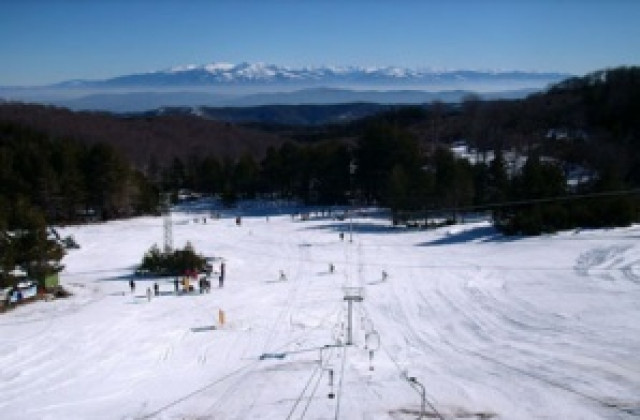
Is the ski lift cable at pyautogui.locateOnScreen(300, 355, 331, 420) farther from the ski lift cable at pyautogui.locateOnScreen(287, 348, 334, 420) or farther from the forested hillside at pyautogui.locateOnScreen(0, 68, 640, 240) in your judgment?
the forested hillside at pyautogui.locateOnScreen(0, 68, 640, 240)

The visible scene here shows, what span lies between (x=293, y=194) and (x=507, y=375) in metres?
67.4

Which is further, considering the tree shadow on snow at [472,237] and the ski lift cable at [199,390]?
the tree shadow on snow at [472,237]

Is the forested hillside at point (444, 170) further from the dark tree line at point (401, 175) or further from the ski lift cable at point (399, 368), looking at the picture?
the ski lift cable at point (399, 368)

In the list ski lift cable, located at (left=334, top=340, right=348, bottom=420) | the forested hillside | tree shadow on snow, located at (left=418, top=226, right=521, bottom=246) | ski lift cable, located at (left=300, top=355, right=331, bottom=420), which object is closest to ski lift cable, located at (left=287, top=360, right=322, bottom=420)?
ski lift cable, located at (left=300, top=355, right=331, bottom=420)

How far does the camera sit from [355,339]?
24.4 m

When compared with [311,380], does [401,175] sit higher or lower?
higher

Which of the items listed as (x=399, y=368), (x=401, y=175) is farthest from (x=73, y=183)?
(x=399, y=368)

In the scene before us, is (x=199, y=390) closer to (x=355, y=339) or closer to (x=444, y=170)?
(x=355, y=339)

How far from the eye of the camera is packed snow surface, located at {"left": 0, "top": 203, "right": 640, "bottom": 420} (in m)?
18.2

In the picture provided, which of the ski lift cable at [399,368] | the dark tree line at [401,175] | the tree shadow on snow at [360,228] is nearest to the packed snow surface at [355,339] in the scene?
the ski lift cable at [399,368]

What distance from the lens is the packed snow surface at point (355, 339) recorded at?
18.2m

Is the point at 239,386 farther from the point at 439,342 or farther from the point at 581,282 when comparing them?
the point at 581,282

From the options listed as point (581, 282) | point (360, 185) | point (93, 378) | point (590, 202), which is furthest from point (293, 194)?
point (93, 378)

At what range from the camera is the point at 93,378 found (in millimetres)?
21391
